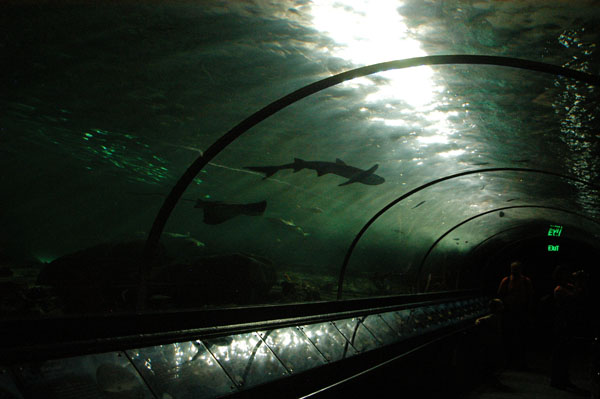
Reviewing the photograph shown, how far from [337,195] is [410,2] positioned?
39.6 ft

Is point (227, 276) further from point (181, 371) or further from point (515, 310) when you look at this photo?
point (181, 371)

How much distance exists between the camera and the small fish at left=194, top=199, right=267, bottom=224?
1392 centimetres

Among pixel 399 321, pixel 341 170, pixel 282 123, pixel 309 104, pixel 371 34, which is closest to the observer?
pixel 371 34

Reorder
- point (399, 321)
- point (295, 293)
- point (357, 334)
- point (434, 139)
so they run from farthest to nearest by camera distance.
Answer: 1. point (295, 293)
2. point (434, 139)
3. point (399, 321)
4. point (357, 334)

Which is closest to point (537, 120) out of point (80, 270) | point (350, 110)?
point (350, 110)

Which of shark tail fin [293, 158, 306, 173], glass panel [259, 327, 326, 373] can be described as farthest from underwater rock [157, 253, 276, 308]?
glass panel [259, 327, 326, 373]

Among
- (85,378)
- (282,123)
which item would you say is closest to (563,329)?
(282,123)

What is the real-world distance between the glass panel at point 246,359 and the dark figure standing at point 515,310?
21.3 ft

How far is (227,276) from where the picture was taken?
1495cm

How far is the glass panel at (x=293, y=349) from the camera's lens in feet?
15.7

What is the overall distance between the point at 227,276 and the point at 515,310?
31.4ft

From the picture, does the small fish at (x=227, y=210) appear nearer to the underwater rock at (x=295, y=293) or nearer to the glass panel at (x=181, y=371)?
the underwater rock at (x=295, y=293)

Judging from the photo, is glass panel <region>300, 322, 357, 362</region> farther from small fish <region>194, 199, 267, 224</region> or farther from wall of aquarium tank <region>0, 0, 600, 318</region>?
small fish <region>194, 199, 267, 224</region>

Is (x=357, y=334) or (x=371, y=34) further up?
(x=371, y=34)
